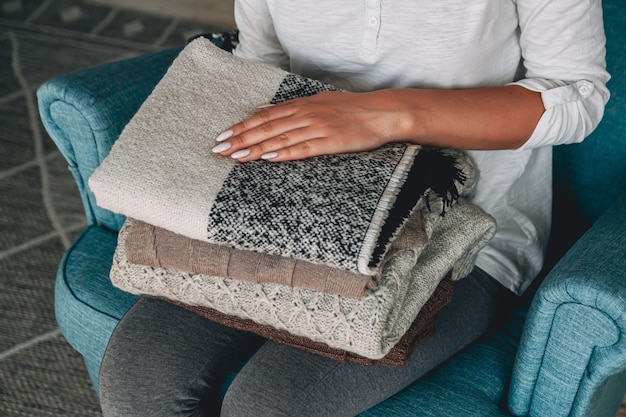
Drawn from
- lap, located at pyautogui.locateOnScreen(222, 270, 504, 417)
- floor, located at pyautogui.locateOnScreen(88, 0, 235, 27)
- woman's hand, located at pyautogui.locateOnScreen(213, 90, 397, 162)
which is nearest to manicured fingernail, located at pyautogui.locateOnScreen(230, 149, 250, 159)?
woman's hand, located at pyautogui.locateOnScreen(213, 90, 397, 162)

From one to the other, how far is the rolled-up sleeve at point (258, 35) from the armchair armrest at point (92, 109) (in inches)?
6.4

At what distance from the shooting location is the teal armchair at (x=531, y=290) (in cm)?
77

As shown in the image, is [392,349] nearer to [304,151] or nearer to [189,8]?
[304,151]

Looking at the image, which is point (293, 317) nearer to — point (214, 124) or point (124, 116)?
point (214, 124)

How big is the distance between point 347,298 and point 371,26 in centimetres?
37

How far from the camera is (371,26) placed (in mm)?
895

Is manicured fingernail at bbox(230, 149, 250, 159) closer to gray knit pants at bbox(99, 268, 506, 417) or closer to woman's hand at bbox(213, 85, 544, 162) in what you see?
woman's hand at bbox(213, 85, 544, 162)

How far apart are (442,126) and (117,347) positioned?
487mm

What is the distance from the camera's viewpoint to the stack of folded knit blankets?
0.70 meters

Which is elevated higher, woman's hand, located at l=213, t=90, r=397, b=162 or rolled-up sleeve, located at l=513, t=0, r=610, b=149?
rolled-up sleeve, located at l=513, t=0, r=610, b=149

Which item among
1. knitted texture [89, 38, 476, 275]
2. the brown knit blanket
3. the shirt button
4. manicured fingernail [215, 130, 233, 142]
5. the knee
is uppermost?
the shirt button

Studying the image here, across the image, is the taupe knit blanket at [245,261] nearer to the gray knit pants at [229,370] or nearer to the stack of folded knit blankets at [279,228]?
the stack of folded knit blankets at [279,228]

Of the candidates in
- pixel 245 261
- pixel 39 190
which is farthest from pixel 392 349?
pixel 39 190

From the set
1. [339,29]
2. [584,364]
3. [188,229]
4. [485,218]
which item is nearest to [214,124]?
[188,229]
